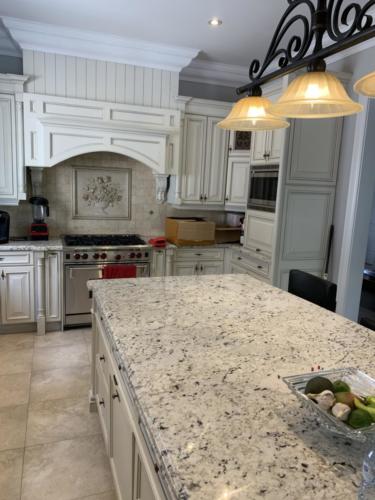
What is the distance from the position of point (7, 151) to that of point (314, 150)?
9.24 feet

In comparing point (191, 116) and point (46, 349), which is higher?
point (191, 116)

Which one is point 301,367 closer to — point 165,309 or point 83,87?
point 165,309

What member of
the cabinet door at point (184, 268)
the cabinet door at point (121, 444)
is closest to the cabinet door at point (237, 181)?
the cabinet door at point (184, 268)

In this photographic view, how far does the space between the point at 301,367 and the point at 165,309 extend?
2.49 feet

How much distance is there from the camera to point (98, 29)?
3373mm

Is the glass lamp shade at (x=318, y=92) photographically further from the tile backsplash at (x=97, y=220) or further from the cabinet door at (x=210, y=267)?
the tile backsplash at (x=97, y=220)

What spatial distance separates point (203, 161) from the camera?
14.0 ft

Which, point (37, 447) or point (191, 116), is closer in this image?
point (37, 447)

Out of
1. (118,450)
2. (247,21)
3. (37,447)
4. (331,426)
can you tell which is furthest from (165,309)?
(247,21)

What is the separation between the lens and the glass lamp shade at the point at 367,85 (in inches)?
49.4

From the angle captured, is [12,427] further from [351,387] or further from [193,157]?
[193,157]

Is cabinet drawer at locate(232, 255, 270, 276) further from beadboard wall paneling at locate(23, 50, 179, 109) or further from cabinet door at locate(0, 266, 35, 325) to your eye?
cabinet door at locate(0, 266, 35, 325)

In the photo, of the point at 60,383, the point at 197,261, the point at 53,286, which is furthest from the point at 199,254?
the point at 60,383

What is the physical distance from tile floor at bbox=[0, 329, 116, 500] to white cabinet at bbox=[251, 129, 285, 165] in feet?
7.99
